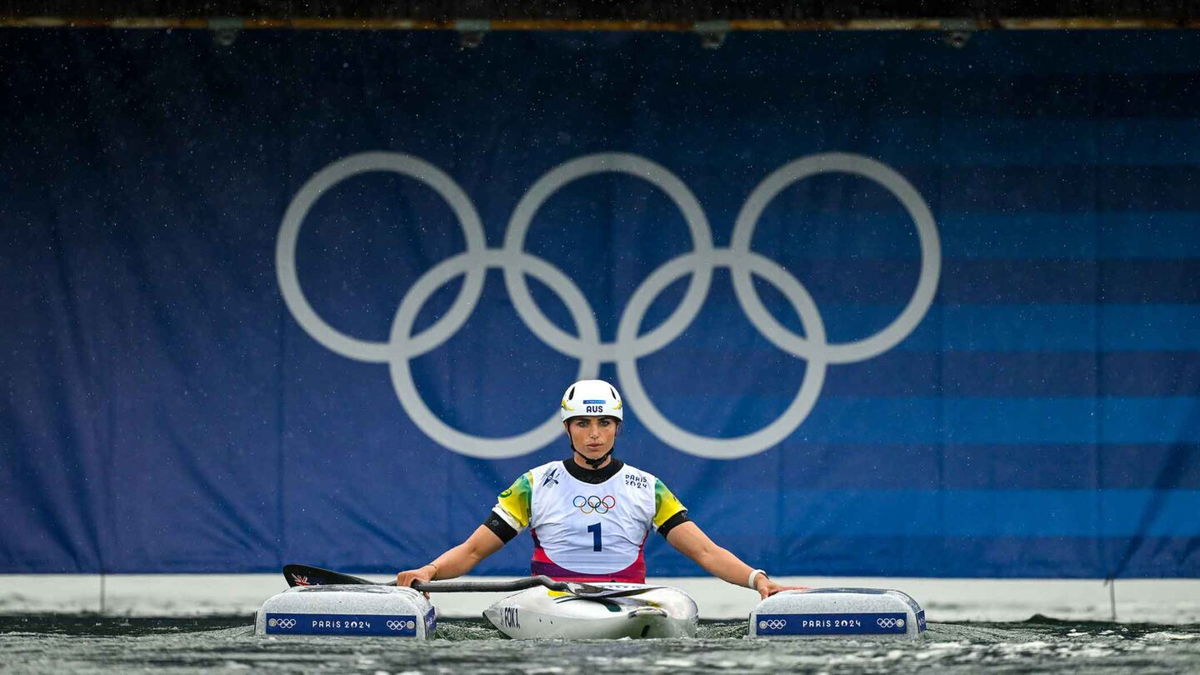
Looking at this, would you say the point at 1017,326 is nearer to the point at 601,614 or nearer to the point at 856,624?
the point at 856,624

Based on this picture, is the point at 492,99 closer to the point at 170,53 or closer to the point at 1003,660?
the point at 170,53

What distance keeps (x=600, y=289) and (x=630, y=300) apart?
20 centimetres

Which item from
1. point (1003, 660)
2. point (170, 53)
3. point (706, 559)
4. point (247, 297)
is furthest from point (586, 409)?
point (170, 53)

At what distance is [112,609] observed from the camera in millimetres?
11727

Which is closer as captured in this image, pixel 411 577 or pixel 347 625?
pixel 347 625

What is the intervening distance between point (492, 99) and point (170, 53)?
6.80ft

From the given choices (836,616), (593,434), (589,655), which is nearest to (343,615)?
(589,655)

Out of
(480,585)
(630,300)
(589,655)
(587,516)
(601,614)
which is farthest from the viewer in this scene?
(630,300)

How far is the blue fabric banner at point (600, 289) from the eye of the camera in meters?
11.8

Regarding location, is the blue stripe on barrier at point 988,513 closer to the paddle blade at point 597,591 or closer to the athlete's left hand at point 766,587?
the athlete's left hand at point 766,587

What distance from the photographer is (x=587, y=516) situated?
30.3 ft

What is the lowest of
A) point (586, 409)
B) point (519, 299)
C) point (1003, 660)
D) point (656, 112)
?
point (1003, 660)

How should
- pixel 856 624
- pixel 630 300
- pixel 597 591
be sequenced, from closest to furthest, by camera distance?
pixel 856 624, pixel 597 591, pixel 630 300

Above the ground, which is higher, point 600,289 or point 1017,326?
point 600,289
